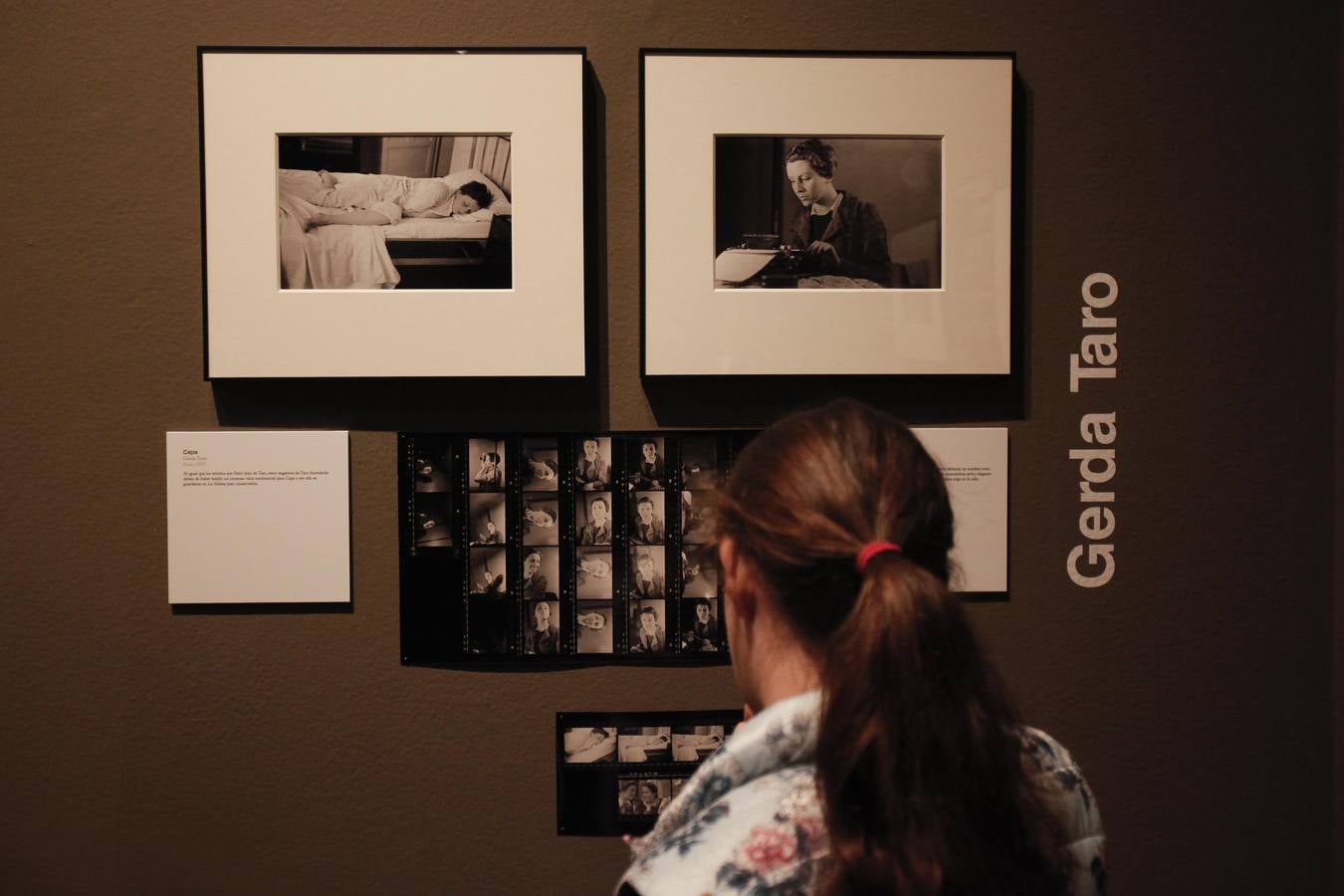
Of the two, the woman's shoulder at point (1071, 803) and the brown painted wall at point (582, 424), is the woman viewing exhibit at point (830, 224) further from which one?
the woman's shoulder at point (1071, 803)

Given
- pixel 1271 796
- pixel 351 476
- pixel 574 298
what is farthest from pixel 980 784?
pixel 1271 796

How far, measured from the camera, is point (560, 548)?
1493 mm

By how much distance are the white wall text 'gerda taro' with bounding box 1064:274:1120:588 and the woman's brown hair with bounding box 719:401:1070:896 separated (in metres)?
0.88

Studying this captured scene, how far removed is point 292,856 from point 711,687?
0.73 metres

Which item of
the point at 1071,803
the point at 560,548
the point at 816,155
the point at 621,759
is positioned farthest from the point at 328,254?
the point at 1071,803

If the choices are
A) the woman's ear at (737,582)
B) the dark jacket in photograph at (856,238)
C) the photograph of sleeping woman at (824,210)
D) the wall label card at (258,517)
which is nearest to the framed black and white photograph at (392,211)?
the wall label card at (258,517)

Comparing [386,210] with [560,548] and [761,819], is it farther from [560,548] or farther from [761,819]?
[761,819]

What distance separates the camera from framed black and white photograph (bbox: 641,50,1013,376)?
1.45 meters

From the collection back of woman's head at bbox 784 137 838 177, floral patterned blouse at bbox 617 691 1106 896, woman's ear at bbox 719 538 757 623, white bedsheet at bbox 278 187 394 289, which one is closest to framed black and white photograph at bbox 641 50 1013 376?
back of woman's head at bbox 784 137 838 177

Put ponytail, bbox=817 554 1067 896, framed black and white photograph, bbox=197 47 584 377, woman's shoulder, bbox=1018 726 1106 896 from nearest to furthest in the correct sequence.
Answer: ponytail, bbox=817 554 1067 896 < woman's shoulder, bbox=1018 726 1106 896 < framed black and white photograph, bbox=197 47 584 377

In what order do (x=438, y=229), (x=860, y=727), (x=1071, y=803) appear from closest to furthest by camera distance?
(x=860, y=727)
(x=1071, y=803)
(x=438, y=229)

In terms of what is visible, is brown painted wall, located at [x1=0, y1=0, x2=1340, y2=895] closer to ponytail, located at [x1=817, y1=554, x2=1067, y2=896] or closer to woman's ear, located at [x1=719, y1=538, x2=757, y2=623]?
woman's ear, located at [x1=719, y1=538, x2=757, y2=623]

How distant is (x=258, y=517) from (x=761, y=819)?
3.57 ft

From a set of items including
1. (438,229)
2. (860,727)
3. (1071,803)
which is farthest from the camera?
(438,229)
